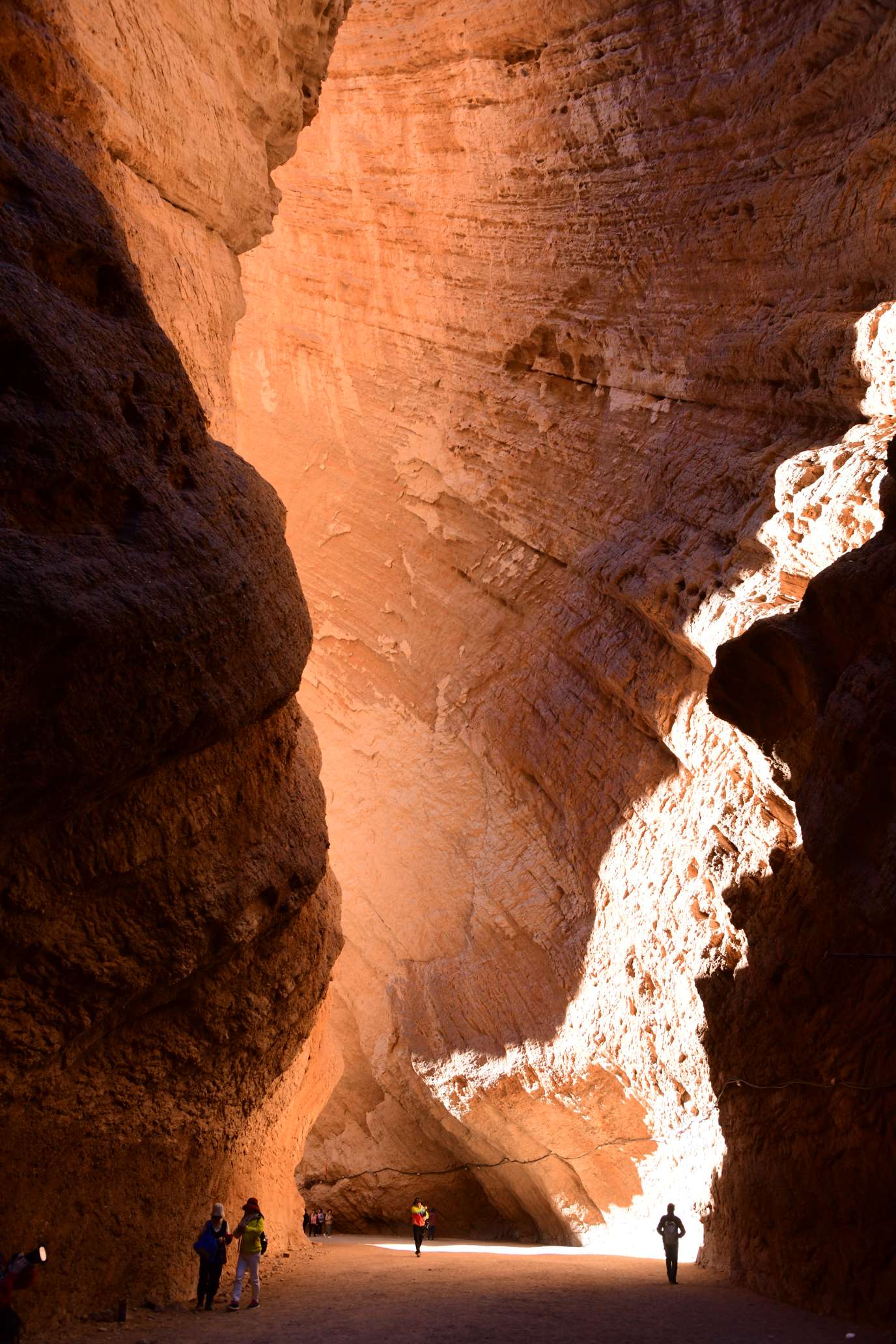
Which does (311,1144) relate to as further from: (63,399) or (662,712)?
(63,399)

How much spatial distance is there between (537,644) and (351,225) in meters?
6.63

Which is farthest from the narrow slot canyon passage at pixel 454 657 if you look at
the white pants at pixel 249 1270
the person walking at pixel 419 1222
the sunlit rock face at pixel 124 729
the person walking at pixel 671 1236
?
the person walking at pixel 419 1222

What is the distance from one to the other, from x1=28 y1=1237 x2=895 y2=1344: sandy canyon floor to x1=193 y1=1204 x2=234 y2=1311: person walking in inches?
4.6

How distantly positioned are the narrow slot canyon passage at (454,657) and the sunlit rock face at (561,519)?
2.2 inches

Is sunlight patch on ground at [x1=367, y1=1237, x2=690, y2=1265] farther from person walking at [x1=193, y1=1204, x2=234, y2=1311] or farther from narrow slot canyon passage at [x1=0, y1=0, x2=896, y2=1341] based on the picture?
person walking at [x1=193, y1=1204, x2=234, y2=1311]

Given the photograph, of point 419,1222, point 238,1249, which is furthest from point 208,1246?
point 419,1222

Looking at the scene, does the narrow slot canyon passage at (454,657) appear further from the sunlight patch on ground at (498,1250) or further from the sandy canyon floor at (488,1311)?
the sunlight patch on ground at (498,1250)

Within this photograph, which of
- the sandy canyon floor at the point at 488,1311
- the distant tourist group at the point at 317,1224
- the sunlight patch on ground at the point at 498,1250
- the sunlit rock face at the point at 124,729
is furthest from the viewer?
the distant tourist group at the point at 317,1224

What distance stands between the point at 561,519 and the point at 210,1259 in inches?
315

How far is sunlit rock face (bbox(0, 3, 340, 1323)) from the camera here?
4.89 meters

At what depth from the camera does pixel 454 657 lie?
529 inches

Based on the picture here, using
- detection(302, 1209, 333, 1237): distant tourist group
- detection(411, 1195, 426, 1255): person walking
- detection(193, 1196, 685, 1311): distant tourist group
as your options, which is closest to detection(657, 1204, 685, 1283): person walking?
detection(193, 1196, 685, 1311): distant tourist group

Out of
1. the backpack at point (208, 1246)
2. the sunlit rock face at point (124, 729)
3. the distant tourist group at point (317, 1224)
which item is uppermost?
the sunlit rock face at point (124, 729)

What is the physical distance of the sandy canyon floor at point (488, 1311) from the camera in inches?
216
